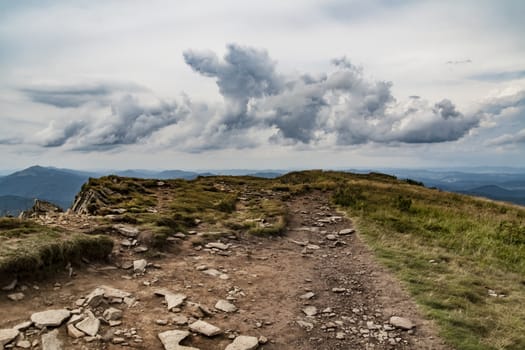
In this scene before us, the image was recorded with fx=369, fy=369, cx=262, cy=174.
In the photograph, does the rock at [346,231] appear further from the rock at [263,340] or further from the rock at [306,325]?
the rock at [263,340]

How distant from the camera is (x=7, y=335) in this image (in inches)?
285

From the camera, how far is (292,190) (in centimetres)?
3147

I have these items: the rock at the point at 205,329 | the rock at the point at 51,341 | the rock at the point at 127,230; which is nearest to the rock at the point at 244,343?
the rock at the point at 205,329

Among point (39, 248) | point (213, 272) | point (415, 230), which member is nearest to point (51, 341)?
point (39, 248)

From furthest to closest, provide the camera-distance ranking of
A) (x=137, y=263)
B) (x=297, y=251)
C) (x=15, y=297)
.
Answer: (x=297, y=251), (x=137, y=263), (x=15, y=297)

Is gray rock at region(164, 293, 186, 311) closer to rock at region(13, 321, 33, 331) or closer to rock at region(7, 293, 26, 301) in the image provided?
rock at region(13, 321, 33, 331)

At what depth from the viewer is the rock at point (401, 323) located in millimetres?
9469

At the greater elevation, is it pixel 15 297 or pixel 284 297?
pixel 15 297

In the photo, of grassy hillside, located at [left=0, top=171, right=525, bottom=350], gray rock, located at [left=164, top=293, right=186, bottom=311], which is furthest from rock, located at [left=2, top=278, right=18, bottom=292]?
gray rock, located at [left=164, top=293, right=186, bottom=311]

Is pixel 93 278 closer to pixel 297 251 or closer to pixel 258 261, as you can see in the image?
pixel 258 261

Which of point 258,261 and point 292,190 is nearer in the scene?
point 258,261

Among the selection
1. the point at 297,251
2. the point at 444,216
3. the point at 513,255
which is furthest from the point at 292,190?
the point at 513,255

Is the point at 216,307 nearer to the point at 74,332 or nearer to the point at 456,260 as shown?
the point at 74,332

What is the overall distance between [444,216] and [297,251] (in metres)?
12.8
